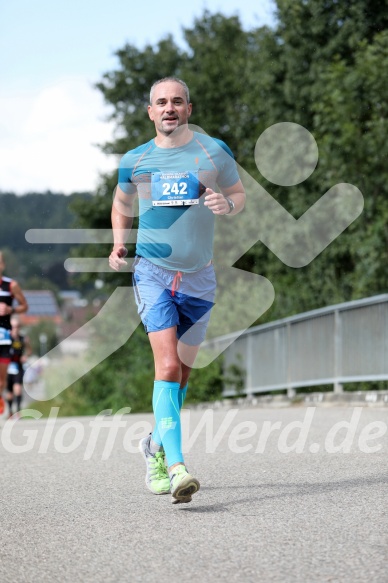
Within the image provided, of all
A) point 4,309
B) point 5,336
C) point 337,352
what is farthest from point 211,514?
point 337,352

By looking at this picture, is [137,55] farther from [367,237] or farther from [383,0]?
[367,237]

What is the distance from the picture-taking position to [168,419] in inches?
244

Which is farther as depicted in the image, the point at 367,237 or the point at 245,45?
the point at 245,45

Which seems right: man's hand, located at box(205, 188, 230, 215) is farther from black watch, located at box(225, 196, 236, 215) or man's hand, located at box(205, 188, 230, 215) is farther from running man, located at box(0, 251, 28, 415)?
running man, located at box(0, 251, 28, 415)

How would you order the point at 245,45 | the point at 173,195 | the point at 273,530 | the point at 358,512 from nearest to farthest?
the point at 273,530 → the point at 358,512 → the point at 173,195 → the point at 245,45

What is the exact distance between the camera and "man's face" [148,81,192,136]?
20.8 feet

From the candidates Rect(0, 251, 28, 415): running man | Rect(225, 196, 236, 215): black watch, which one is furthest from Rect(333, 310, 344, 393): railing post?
Rect(225, 196, 236, 215): black watch

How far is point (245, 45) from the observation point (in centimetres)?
4669

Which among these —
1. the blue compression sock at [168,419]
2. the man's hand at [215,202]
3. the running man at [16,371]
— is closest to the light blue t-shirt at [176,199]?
the man's hand at [215,202]

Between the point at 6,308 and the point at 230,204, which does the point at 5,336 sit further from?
the point at 230,204

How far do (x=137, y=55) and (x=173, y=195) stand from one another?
140ft

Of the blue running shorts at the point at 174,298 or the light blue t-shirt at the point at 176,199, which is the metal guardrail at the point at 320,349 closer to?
the blue running shorts at the point at 174,298

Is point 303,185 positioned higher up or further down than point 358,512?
higher up

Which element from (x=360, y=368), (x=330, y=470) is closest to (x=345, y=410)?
(x=360, y=368)
